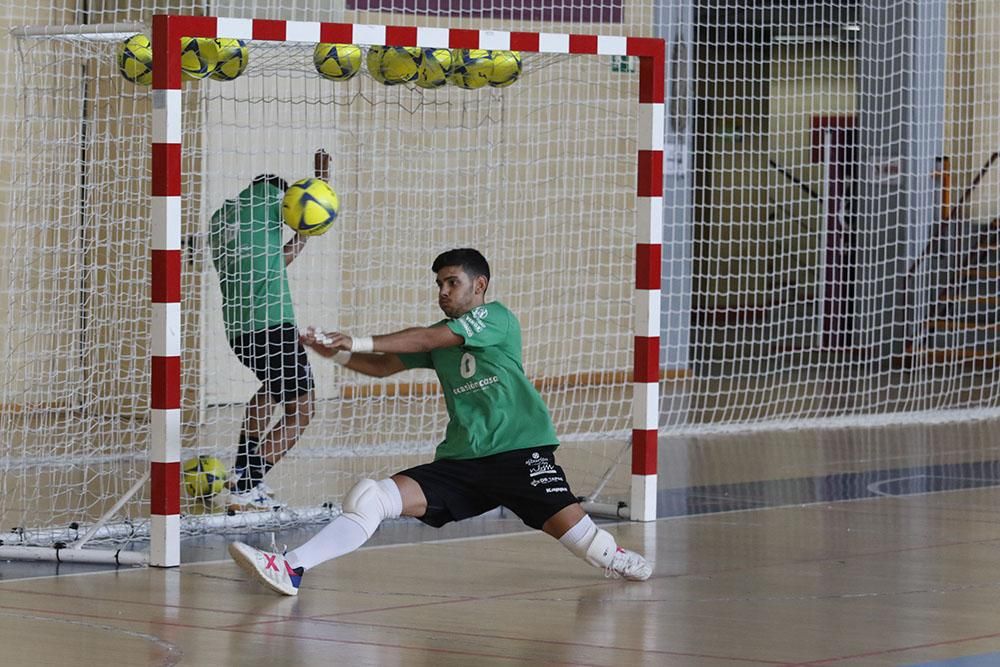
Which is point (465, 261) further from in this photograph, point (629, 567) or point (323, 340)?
point (629, 567)

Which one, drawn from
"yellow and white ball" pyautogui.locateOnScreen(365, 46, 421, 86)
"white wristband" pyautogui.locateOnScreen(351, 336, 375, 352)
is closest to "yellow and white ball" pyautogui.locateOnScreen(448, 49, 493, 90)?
"yellow and white ball" pyautogui.locateOnScreen(365, 46, 421, 86)

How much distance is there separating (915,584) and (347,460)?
4.69m

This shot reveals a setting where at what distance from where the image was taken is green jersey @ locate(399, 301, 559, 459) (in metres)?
6.61

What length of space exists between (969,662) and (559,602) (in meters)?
1.55

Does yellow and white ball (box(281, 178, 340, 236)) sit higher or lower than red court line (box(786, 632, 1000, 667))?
higher

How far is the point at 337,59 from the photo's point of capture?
8031 mm

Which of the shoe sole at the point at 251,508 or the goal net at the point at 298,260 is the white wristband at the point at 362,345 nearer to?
the goal net at the point at 298,260

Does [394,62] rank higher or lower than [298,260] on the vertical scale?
higher

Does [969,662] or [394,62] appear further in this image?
[394,62]

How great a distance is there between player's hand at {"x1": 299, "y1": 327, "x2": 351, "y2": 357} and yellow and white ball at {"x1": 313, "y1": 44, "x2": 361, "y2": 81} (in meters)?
2.15

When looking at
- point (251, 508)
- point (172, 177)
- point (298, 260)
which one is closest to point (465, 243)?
point (298, 260)

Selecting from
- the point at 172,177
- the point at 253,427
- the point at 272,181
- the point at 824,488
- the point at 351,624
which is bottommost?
the point at 351,624

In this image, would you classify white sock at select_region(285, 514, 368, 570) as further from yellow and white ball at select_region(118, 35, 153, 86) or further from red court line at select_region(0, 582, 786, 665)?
yellow and white ball at select_region(118, 35, 153, 86)

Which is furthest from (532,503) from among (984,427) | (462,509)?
(984,427)
